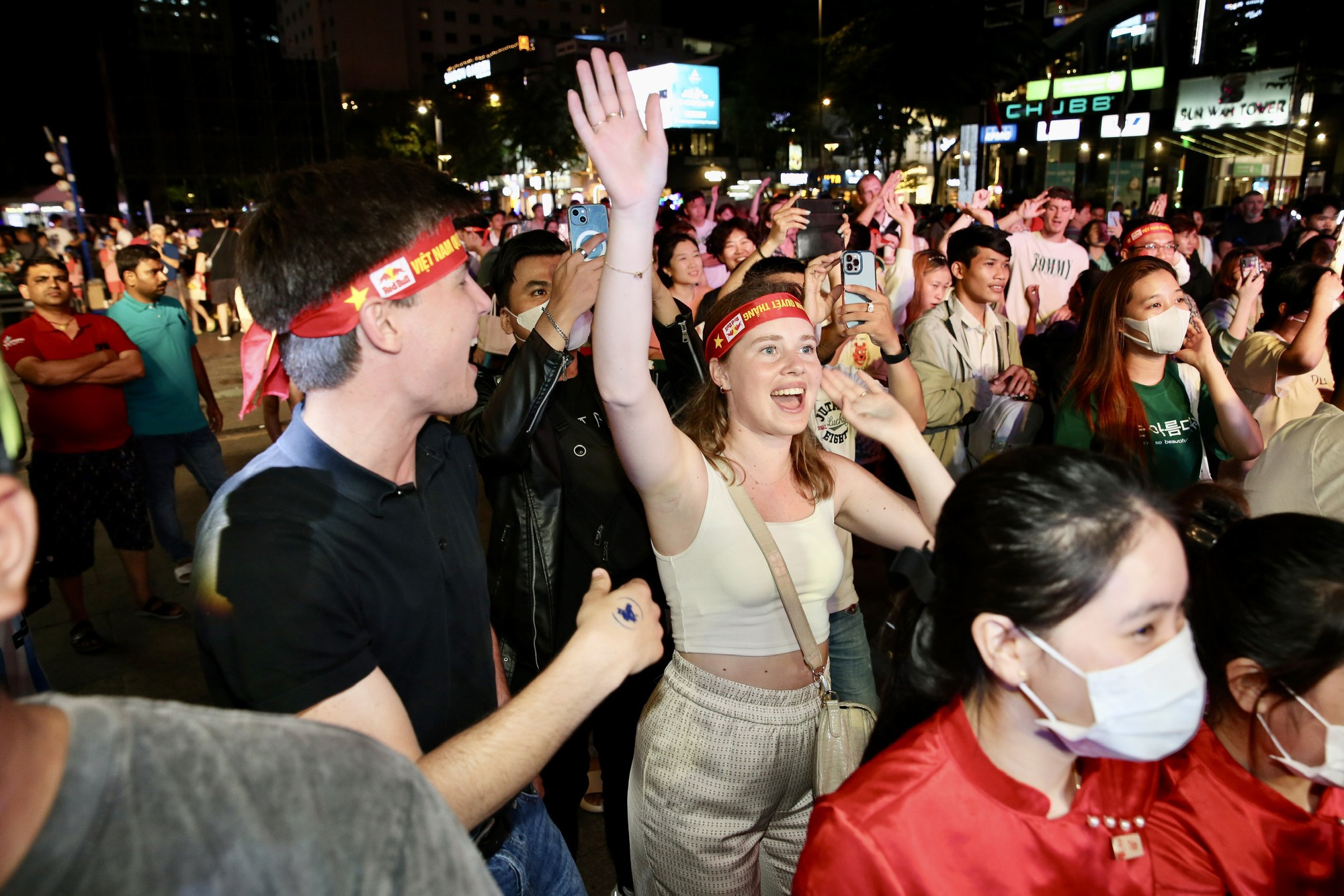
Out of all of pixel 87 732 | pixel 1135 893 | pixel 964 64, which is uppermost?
pixel 964 64

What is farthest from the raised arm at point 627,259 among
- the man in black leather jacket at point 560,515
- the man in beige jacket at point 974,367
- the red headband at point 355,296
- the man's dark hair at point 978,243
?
the man's dark hair at point 978,243

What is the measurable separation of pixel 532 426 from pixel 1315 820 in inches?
84.7

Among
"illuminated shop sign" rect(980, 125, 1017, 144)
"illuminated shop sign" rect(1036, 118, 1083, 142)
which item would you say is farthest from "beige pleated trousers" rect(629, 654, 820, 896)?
"illuminated shop sign" rect(1036, 118, 1083, 142)

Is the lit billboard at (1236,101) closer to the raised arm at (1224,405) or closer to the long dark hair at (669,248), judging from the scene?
the long dark hair at (669,248)

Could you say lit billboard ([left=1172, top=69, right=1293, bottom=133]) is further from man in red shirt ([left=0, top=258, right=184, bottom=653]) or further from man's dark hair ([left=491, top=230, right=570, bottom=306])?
man in red shirt ([left=0, top=258, right=184, bottom=653])

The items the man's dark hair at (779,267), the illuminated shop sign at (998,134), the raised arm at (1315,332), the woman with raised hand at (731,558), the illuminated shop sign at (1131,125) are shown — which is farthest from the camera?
the illuminated shop sign at (1131,125)

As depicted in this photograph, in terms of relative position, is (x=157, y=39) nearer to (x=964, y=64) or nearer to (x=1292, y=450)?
(x=964, y=64)

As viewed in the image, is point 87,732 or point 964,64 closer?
point 87,732

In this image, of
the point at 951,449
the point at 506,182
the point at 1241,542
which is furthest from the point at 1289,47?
the point at 506,182

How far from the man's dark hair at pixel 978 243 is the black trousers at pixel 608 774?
3412mm

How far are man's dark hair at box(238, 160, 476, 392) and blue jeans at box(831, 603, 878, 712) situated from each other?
6.34ft

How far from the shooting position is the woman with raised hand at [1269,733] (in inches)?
65.1

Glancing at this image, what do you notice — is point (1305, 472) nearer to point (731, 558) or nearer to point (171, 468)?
point (731, 558)

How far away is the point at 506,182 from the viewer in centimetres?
5175
